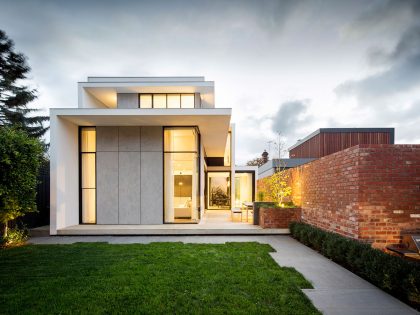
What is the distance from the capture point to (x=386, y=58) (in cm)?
1030

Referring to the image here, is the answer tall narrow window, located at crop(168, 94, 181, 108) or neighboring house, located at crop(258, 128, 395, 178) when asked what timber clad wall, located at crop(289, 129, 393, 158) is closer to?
neighboring house, located at crop(258, 128, 395, 178)

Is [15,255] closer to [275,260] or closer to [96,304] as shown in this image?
[96,304]

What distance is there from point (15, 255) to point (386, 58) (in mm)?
14463

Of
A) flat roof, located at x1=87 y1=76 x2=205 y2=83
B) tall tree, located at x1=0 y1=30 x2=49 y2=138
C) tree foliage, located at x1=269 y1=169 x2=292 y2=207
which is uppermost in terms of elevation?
tall tree, located at x1=0 y1=30 x2=49 y2=138

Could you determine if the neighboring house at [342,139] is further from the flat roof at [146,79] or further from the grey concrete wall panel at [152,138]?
the grey concrete wall panel at [152,138]

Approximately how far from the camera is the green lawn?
3020 millimetres

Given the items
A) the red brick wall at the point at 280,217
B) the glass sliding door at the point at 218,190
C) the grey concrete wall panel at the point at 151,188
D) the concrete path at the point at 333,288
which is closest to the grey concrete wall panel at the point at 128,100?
the grey concrete wall panel at the point at 151,188

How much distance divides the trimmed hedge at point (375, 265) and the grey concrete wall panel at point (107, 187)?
6962mm

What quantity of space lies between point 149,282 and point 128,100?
335 inches

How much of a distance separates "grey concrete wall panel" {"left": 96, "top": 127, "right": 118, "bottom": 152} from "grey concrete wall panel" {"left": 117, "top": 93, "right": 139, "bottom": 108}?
181 centimetres

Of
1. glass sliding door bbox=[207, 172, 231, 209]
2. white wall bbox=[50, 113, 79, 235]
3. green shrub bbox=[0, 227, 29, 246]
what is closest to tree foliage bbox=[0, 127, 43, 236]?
green shrub bbox=[0, 227, 29, 246]

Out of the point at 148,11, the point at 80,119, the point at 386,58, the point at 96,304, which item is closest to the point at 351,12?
the point at 386,58

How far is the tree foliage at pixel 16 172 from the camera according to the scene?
6273 mm

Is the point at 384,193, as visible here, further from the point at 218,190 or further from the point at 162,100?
the point at 218,190
